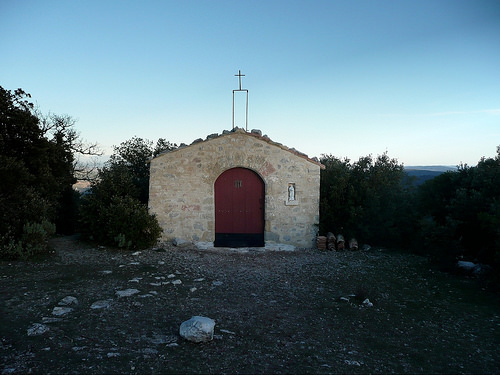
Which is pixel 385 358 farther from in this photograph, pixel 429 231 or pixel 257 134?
pixel 257 134

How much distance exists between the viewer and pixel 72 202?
45.4 feet

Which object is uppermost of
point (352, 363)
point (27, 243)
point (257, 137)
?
point (257, 137)

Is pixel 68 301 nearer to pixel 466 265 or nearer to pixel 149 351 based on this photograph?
pixel 149 351

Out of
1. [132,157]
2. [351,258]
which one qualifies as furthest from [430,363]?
[132,157]

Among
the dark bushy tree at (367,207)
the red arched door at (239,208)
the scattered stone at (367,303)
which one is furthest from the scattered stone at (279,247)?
the scattered stone at (367,303)

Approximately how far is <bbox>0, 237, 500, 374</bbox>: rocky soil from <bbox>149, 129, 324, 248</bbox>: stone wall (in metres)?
1.92

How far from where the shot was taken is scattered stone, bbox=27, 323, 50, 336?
14.2 feet

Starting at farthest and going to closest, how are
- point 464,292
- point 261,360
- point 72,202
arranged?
1. point 72,202
2. point 464,292
3. point 261,360

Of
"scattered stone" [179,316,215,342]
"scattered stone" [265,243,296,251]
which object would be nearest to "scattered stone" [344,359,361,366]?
"scattered stone" [179,316,215,342]

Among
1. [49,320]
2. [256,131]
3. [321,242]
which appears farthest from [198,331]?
[256,131]

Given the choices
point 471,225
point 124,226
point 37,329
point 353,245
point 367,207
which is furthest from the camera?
point 367,207

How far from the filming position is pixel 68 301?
217 inches

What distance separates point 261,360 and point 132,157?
38.7 feet

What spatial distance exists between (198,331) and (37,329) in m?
2.07
